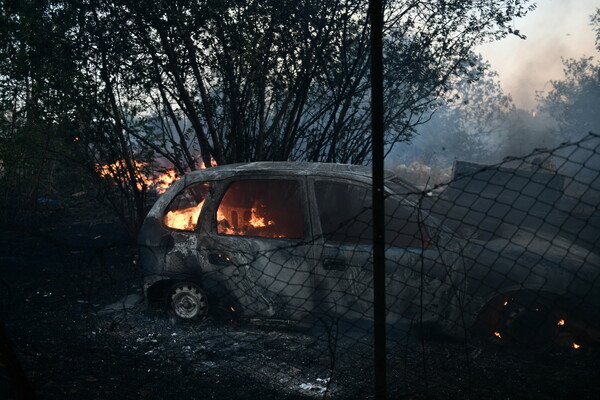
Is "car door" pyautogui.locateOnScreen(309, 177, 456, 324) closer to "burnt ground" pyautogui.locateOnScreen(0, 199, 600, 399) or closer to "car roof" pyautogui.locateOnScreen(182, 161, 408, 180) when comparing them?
"car roof" pyautogui.locateOnScreen(182, 161, 408, 180)

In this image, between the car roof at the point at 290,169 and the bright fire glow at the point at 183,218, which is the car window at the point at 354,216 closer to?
the car roof at the point at 290,169

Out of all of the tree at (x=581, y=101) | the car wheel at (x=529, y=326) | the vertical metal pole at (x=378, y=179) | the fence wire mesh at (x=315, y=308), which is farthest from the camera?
the tree at (x=581, y=101)

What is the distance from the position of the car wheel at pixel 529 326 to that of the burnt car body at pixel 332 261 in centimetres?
1

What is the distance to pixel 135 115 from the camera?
7.47 metres

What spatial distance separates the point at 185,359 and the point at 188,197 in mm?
1652

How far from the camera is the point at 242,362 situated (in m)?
3.71

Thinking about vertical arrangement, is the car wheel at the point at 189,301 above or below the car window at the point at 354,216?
below

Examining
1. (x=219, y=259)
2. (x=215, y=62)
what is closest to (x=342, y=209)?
(x=219, y=259)

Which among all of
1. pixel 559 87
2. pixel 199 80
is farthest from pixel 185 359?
pixel 559 87

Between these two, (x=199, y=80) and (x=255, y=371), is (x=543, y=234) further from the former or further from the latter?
(x=199, y=80)

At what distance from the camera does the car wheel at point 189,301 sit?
4305mm

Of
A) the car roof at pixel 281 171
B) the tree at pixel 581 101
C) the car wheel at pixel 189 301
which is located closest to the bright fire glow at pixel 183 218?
the car roof at pixel 281 171

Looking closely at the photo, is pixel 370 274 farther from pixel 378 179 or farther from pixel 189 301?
pixel 378 179

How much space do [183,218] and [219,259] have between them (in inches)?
26.2
